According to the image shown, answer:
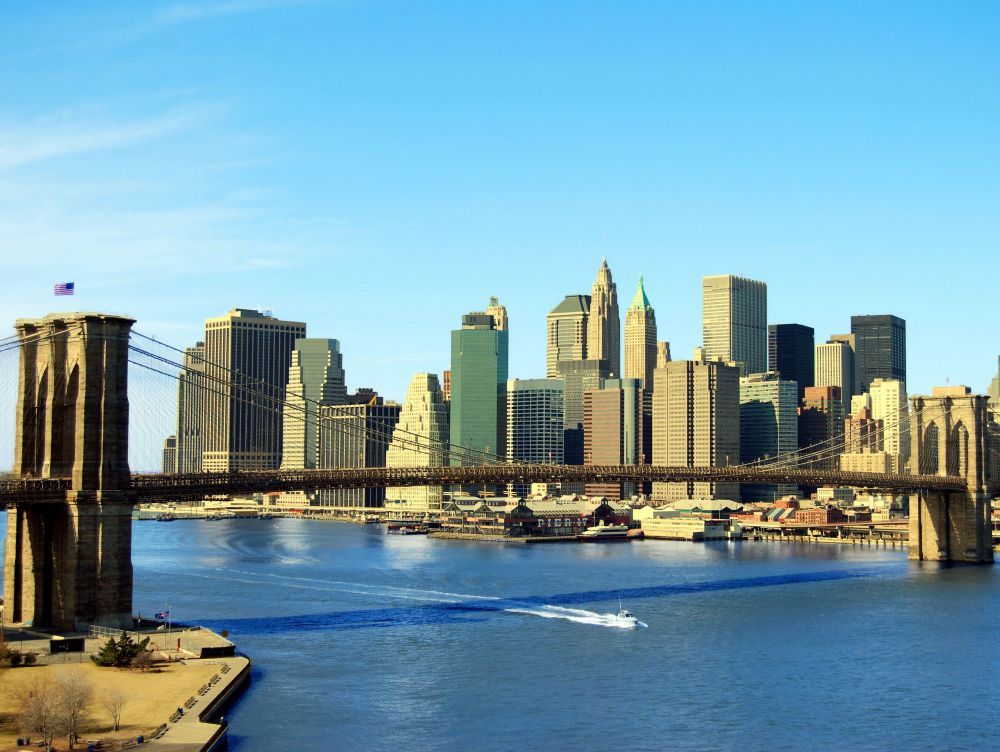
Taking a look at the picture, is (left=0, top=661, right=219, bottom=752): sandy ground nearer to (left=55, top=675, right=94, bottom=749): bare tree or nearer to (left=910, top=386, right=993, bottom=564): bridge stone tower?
(left=55, top=675, right=94, bottom=749): bare tree

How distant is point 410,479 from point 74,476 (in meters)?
22.5

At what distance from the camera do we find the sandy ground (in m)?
37.1

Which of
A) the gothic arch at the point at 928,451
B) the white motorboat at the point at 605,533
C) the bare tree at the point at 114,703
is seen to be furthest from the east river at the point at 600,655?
the white motorboat at the point at 605,533

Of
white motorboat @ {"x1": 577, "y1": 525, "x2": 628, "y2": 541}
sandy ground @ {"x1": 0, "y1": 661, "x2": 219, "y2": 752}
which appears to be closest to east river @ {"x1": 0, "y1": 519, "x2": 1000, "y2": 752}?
sandy ground @ {"x1": 0, "y1": 661, "x2": 219, "y2": 752}

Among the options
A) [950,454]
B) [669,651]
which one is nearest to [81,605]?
[669,651]

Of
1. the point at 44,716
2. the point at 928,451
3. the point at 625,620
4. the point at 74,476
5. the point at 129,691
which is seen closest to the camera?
the point at 44,716

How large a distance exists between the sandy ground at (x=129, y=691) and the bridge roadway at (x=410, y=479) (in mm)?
8603

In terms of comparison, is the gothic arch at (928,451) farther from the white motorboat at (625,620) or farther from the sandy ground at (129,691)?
the sandy ground at (129,691)

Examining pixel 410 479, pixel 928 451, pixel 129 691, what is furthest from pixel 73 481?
pixel 928 451

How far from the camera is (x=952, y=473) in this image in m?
104

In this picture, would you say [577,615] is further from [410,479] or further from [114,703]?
[114,703]

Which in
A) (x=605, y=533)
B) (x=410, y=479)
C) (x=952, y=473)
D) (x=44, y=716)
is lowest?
(x=605, y=533)

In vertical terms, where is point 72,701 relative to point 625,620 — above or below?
above

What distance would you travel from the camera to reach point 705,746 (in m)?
38.8
